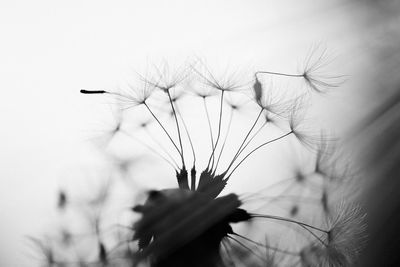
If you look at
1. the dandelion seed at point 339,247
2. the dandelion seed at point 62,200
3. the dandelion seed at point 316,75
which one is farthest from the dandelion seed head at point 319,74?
the dandelion seed at point 62,200

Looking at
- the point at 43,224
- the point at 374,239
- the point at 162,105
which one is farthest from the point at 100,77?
the point at 374,239

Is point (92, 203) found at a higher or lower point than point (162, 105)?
lower

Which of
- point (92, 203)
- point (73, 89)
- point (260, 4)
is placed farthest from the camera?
point (260, 4)

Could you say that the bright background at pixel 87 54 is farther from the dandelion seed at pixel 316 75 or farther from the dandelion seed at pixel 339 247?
the dandelion seed at pixel 339 247

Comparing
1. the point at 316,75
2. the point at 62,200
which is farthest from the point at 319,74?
the point at 62,200

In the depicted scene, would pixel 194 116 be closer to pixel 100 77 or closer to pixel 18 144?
pixel 100 77

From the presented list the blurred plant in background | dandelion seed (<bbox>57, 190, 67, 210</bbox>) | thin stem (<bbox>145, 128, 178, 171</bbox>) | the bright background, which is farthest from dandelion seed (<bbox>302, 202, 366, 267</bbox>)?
dandelion seed (<bbox>57, 190, 67, 210</bbox>)

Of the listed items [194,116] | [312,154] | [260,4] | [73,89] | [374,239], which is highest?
[260,4]
